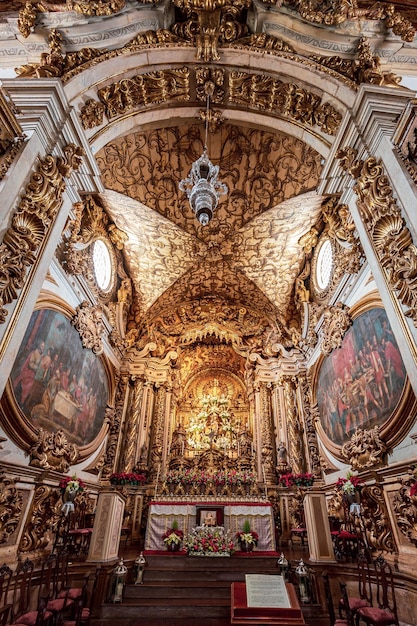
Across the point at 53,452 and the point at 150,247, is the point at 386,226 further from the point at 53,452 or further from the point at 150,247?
the point at 150,247

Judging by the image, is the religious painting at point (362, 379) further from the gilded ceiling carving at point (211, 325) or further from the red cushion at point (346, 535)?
the gilded ceiling carving at point (211, 325)

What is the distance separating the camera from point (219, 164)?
8.91m

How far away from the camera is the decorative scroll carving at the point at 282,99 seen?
652 centimetres

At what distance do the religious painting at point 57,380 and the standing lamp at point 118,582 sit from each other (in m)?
2.77

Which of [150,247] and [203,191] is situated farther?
[150,247]

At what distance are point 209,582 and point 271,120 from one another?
9.22m

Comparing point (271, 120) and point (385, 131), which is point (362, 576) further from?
point (271, 120)

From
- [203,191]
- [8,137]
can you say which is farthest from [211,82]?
[8,137]

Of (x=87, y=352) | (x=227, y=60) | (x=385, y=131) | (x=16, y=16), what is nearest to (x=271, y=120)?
(x=227, y=60)

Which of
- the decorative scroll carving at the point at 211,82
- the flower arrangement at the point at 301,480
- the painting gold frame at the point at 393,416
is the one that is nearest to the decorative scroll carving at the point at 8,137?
the decorative scroll carving at the point at 211,82

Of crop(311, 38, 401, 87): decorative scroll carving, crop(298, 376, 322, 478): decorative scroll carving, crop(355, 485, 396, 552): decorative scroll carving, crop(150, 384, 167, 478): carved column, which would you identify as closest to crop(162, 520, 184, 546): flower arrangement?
crop(150, 384, 167, 478): carved column

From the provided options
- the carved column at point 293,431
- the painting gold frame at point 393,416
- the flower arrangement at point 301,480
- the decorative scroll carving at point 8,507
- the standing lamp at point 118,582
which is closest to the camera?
the decorative scroll carving at point 8,507

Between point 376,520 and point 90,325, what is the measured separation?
24.9ft

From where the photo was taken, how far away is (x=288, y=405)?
11312 millimetres
